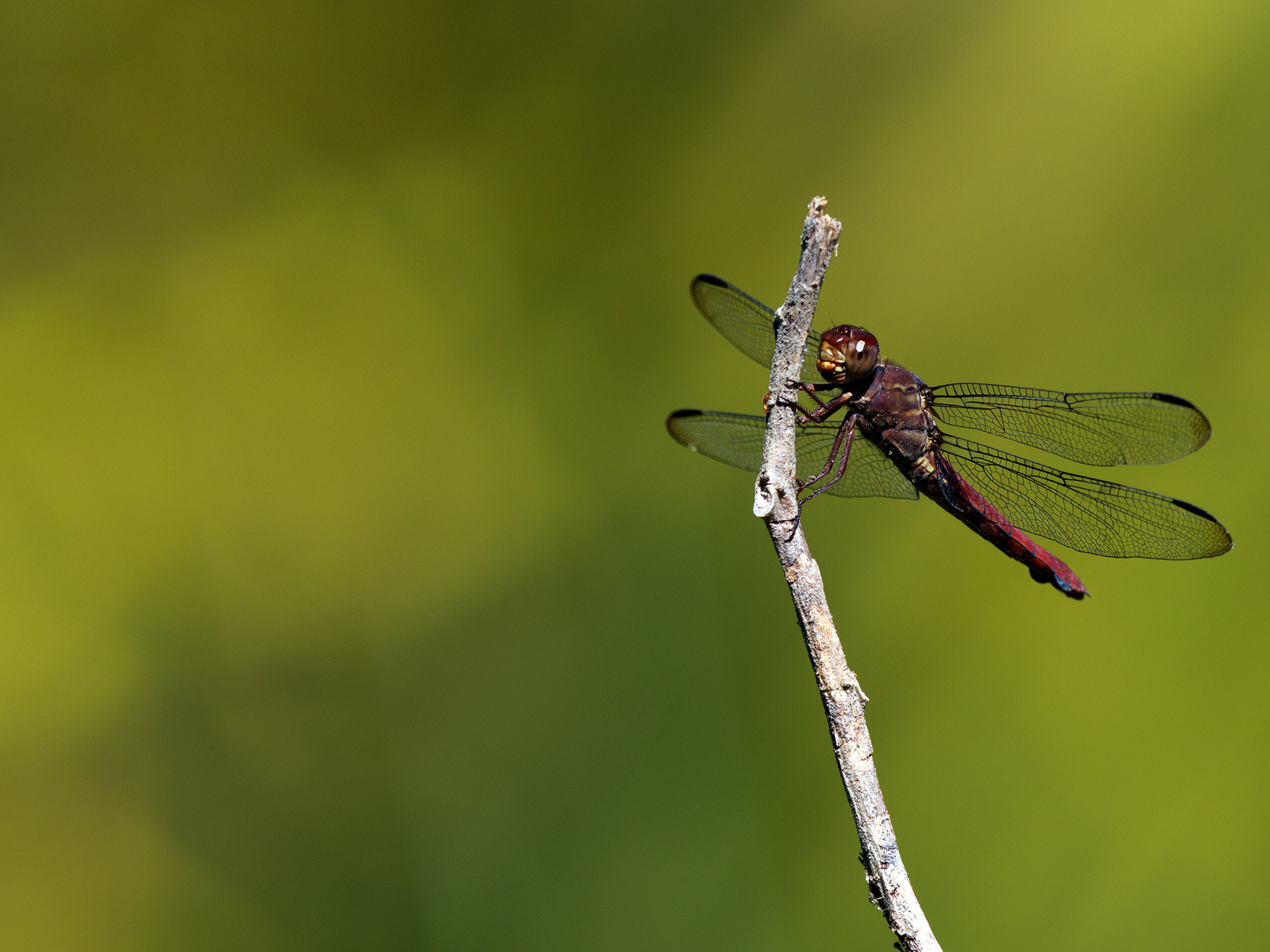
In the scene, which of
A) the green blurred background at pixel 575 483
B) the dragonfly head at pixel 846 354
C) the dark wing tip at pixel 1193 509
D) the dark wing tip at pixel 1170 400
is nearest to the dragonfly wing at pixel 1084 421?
the dark wing tip at pixel 1170 400

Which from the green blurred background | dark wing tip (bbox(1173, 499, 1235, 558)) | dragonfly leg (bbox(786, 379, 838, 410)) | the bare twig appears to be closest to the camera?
the bare twig

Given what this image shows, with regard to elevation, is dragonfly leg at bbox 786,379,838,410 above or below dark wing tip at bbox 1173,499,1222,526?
above

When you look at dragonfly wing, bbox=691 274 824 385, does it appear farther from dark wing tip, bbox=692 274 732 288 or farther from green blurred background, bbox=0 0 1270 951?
green blurred background, bbox=0 0 1270 951

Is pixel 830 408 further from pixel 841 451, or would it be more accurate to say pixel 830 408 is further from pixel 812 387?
pixel 812 387

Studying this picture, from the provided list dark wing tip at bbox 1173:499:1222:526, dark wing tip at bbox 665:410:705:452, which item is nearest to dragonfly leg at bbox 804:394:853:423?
dark wing tip at bbox 665:410:705:452

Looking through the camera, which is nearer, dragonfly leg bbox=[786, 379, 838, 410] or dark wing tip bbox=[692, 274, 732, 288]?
dragonfly leg bbox=[786, 379, 838, 410]

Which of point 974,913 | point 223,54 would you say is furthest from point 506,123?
point 974,913

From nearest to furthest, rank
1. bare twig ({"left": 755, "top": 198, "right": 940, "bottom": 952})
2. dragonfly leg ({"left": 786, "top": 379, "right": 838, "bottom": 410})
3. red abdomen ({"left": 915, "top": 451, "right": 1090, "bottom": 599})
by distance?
bare twig ({"left": 755, "top": 198, "right": 940, "bottom": 952})
dragonfly leg ({"left": 786, "top": 379, "right": 838, "bottom": 410})
red abdomen ({"left": 915, "top": 451, "right": 1090, "bottom": 599})

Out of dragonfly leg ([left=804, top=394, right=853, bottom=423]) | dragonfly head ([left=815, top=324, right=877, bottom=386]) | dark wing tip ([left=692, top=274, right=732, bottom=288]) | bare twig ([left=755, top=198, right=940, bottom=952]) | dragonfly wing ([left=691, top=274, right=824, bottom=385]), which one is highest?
dark wing tip ([left=692, top=274, right=732, bottom=288])
